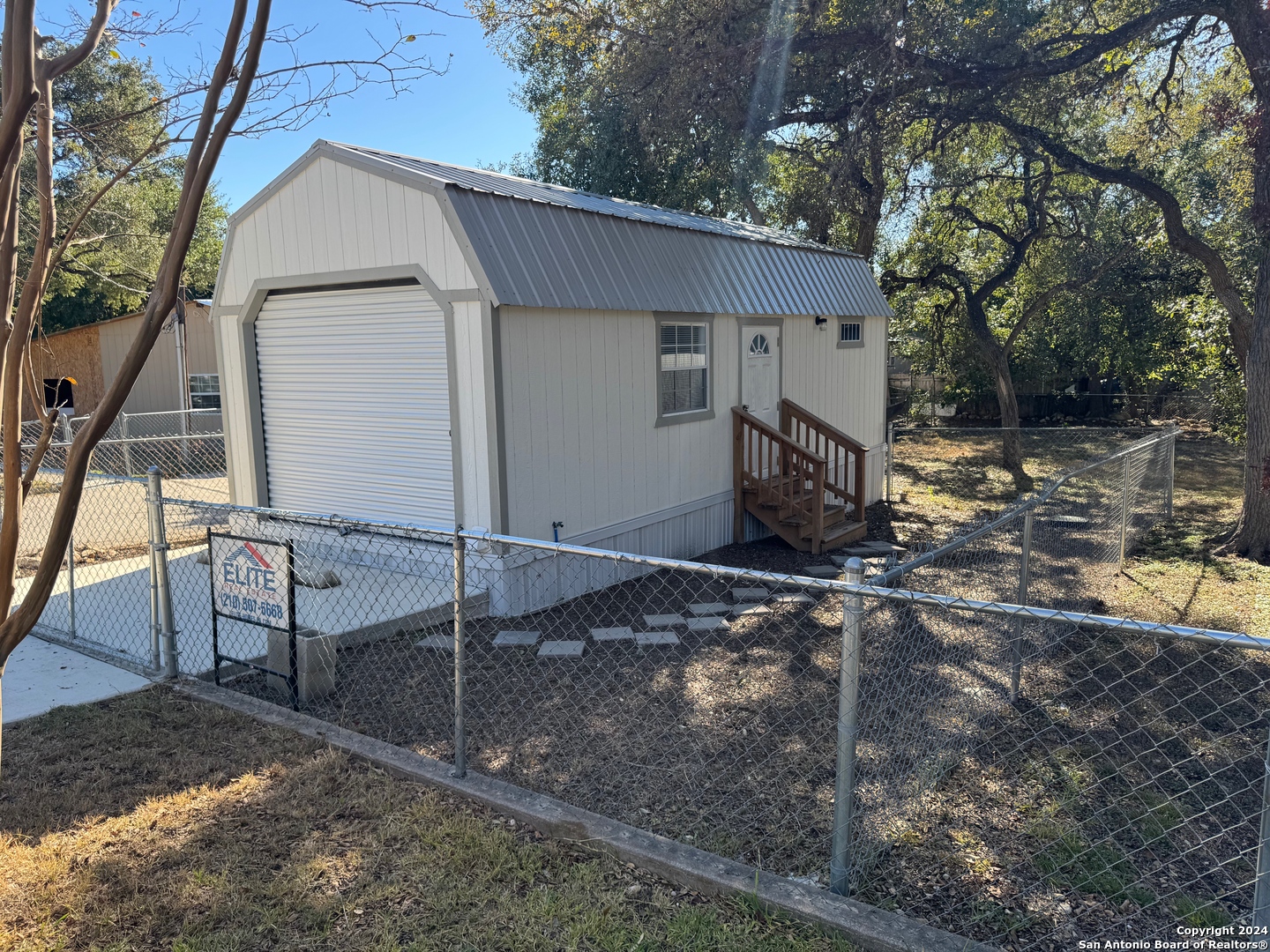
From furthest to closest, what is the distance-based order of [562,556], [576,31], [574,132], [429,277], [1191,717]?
[574,132] < [576,31] < [562,556] < [429,277] < [1191,717]

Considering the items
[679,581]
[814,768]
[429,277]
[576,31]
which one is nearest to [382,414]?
[429,277]

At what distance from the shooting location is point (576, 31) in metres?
13.1

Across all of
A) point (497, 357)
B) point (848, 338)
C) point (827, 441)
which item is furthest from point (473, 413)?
point (848, 338)

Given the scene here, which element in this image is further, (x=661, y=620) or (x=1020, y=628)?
(x=661, y=620)

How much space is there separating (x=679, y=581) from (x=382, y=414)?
10.1 ft

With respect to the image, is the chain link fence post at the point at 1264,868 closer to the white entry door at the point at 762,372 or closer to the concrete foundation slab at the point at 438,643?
the concrete foundation slab at the point at 438,643

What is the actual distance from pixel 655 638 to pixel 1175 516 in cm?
865

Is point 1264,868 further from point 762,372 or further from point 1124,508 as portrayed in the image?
point 762,372

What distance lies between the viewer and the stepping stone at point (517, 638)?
19.5 feet

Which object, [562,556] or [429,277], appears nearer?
[429,277]

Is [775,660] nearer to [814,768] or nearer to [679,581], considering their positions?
[814,768]

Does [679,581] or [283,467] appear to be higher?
[283,467]

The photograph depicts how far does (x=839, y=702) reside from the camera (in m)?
3.16

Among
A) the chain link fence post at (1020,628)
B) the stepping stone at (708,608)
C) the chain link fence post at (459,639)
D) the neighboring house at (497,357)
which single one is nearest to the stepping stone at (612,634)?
the stepping stone at (708,608)
